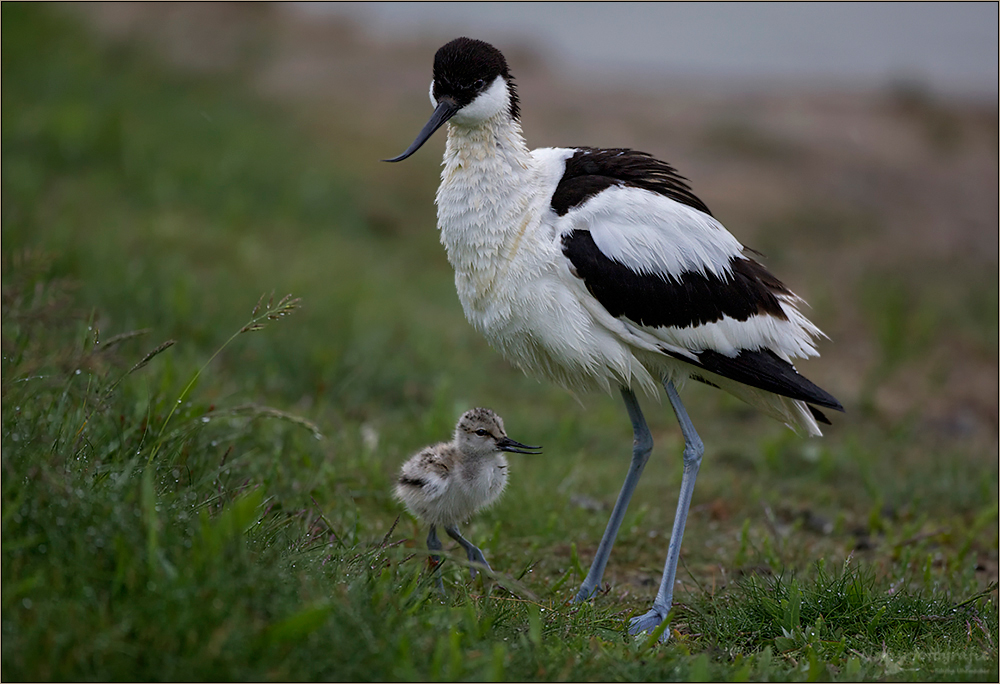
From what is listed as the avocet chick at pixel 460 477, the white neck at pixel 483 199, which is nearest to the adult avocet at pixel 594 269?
the white neck at pixel 483 199

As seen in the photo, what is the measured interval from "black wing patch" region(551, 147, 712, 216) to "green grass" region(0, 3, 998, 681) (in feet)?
4.14

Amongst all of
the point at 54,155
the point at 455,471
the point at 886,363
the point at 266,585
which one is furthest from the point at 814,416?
the point at 54,155

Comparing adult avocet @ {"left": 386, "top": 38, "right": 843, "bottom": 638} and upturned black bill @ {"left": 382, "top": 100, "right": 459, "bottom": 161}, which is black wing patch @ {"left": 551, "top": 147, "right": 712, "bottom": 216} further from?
upturned black bill @ {"left": 382, "top": 100, "right": 459, "bottom": 161}

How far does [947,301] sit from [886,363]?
1673 mm

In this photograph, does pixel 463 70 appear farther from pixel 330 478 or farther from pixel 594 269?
pixel 330 478

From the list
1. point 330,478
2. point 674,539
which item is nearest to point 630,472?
point 674,539

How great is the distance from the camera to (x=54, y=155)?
27.8 feet

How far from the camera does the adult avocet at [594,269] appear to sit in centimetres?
371

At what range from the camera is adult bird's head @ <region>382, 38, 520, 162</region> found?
3.84m

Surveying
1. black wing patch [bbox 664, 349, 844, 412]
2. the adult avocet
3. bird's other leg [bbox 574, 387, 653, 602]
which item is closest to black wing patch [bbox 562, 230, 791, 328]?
the adult avocet

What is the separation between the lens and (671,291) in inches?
150

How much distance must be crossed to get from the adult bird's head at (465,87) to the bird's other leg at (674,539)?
4.64ft

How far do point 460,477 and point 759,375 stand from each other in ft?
4.40

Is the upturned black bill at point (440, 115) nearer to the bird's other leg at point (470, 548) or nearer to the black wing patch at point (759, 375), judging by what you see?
the black wing patch at point (759, 375)
